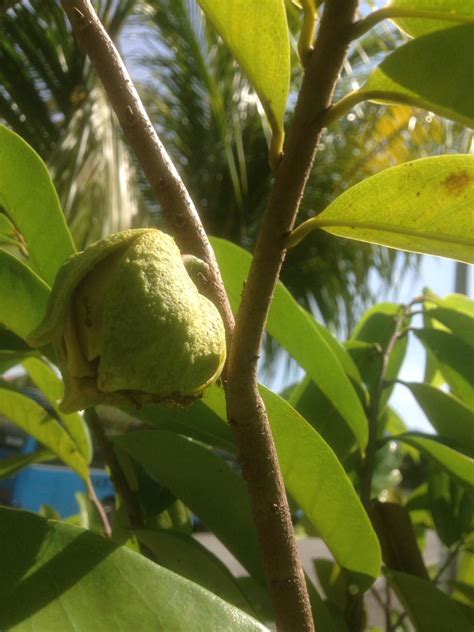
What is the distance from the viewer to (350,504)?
44cm

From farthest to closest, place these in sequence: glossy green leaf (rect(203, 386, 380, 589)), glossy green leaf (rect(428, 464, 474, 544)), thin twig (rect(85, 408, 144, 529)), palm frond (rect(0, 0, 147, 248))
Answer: palm frond (rect(0, 0, 147, 248)) → glossy green leaf (rect(428, 464, 474, 544)) → thin twig (rect(85, 408, 144, 529)) → glossy green leaf (rect(203, 386, 380, 589))

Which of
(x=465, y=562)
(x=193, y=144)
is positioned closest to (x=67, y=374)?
(x=465, y=562)

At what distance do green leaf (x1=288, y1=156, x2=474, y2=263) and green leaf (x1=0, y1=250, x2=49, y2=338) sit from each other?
0.58ft

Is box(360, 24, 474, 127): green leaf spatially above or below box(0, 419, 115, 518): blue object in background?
above

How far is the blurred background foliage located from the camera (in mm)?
4312

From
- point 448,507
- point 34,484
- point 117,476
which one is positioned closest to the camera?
point 117,476

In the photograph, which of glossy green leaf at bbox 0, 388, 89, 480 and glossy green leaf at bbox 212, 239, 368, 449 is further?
glossy green leaf at bbox 0, 388, 89, 480

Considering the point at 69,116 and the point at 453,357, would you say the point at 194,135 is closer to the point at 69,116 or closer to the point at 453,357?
the point at 69,116

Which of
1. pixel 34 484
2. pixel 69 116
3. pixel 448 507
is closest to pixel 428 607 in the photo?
pixel 448 507

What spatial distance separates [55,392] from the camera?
0.63 metres

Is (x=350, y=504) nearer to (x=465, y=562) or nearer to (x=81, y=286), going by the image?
(x=81, y=286)

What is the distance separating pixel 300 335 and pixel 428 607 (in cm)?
20

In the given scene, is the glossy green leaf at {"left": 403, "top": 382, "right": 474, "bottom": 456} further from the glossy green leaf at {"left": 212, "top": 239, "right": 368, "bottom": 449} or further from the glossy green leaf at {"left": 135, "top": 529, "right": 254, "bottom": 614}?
the glossy green leaf at {"left": 135, "top": 529, "right": 254, "bottom": 614}

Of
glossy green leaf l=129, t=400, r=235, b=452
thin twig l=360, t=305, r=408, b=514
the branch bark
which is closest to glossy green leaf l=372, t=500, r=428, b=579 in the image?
thin twig l=360, t=305, r=408, b=514
